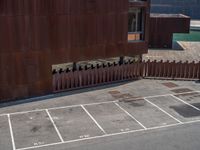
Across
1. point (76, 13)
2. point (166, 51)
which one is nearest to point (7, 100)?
point (76, 13)

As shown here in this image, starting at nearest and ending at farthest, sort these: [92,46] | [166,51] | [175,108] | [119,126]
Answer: [119,126]
[175,108]
[92,46]
[166,51]

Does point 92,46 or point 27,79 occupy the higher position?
point 92,46

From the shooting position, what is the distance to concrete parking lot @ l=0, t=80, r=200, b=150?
13.9 m

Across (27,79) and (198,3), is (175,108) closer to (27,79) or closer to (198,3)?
(27,79)

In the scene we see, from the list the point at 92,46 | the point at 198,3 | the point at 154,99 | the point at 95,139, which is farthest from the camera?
the point at 198,3

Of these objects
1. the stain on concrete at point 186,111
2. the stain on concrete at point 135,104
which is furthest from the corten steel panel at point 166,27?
the stain on concrete at point 186,111

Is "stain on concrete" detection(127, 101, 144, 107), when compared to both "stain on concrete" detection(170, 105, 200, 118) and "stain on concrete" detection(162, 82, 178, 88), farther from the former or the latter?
"stain on concrete" detection(162, 82, 178, 88)

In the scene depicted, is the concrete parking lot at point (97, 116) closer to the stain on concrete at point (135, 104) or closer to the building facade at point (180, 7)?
the stain on concrete at point (135, 104)

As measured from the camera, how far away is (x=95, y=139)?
13961 millimetres

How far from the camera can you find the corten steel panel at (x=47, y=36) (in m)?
17.5

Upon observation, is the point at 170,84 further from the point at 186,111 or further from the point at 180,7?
the point at 180,7

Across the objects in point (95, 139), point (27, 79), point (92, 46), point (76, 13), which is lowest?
point (95, 139)

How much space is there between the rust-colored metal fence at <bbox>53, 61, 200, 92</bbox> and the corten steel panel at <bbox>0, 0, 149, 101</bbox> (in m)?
0.84

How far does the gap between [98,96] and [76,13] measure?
5.32 m
